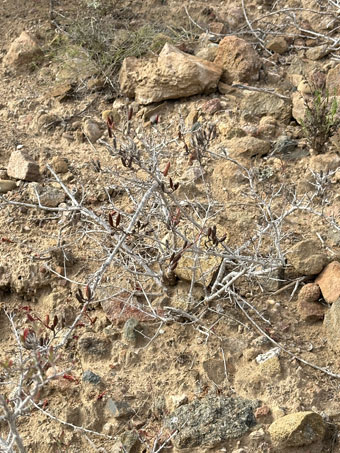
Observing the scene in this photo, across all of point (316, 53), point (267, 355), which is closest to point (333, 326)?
point (267, 355)

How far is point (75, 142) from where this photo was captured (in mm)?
4465

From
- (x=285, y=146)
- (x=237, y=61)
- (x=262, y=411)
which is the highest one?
(x=237, y=61)

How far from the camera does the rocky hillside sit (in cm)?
289

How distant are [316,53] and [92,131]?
1.78m

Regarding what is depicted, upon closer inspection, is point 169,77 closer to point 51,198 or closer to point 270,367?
point 51,198

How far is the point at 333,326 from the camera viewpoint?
3.11 metres

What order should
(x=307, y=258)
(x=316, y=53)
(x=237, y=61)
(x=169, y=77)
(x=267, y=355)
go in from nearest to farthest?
(x=267, y=355) < (x=307, y=258) < (x=169, y=77) < (x=237, y=61) < (x=316, y=53)

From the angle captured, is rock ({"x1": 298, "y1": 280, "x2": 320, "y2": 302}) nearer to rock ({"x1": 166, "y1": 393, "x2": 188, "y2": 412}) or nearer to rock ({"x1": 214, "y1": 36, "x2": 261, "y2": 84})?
rock ({"x1": 166, "y1": 393, "x2": 188, "y2": 412})

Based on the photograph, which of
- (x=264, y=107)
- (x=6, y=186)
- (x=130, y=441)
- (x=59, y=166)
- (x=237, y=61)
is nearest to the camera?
(x=130, y=441)

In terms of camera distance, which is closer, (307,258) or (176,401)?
(176,401)

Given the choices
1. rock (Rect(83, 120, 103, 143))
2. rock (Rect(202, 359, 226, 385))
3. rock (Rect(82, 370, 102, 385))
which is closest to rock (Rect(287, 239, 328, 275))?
rock (Rect(202, 359, 226, 385))

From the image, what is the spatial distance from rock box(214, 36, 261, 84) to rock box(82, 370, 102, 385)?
8.15ft

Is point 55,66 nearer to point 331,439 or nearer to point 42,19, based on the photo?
point 42,19

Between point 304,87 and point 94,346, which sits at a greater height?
point 304,87
